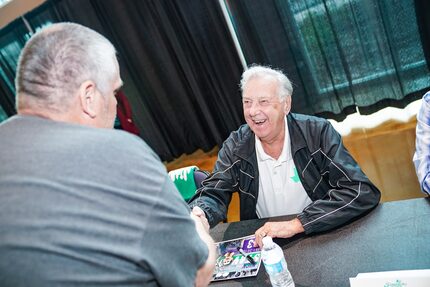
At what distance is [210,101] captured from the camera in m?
3.11

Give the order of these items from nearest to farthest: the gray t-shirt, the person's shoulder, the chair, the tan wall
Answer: the gray t-shirt < the person's shoulder < the chair < the tan wall

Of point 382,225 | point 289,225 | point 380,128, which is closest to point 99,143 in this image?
point 289,225

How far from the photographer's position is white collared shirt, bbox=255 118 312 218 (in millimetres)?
1624

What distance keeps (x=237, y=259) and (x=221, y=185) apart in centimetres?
52

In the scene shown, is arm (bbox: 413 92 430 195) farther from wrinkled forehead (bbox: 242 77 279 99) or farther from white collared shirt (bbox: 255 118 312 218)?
wrinkled forehead (bbox: 242 77 279 99)

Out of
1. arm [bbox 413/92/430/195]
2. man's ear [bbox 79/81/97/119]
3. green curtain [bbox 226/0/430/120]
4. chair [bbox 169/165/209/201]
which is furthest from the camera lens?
green curtain [bbox 226/0/430/120]

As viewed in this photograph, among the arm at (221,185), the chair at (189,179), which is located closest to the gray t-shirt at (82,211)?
the arm at (221,185)

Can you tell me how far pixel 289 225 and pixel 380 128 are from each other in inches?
60.5

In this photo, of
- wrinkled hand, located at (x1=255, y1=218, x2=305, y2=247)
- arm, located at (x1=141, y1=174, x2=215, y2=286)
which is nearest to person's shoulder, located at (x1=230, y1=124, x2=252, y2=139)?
wrinkled hand, located at (x1=255, y1=218, x2=305, y2=247)

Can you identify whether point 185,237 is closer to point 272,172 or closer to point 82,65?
point 82,65

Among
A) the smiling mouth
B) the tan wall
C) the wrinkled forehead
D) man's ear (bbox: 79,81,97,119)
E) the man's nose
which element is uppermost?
the tan wall

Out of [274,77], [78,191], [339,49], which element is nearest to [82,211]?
[78,191]

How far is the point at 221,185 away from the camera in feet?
5.65

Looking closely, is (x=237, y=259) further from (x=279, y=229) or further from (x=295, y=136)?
(x=295, y=136)
